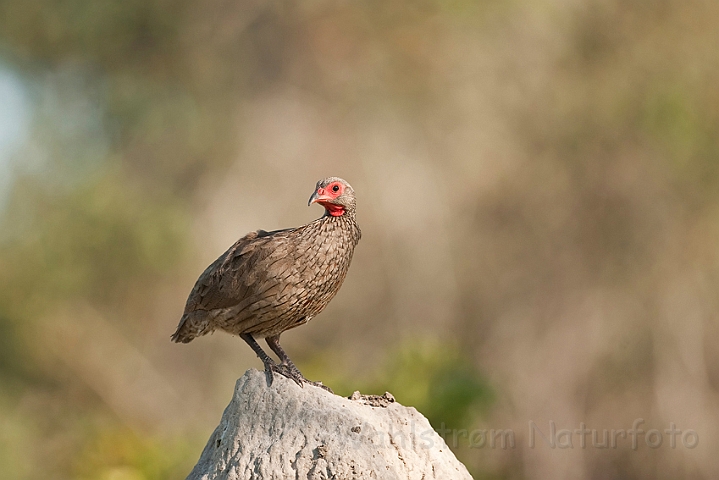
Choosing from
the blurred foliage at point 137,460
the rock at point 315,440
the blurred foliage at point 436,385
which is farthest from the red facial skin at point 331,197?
the blurred foliage at point 137,460

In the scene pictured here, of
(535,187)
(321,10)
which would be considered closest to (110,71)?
(321,10)

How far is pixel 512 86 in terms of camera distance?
1645 cm

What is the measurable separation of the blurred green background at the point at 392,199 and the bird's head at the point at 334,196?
9227 millimetres

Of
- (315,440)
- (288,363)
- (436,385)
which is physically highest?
(436,385)

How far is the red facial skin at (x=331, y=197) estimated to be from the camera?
5.21m

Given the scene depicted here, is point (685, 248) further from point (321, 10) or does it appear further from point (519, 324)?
point (321, 10)

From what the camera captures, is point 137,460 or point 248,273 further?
point 137,460

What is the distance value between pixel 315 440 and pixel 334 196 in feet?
4.33

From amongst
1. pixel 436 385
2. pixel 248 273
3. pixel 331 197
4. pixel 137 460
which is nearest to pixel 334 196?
pixel 331 197

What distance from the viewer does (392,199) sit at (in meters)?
15.8

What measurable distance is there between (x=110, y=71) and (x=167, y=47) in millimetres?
1172

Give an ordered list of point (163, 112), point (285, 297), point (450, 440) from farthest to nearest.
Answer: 1. point (163, 112)
2. point (450, 440)
3. point (285, 297)

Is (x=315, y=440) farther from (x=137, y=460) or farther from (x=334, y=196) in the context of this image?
(x=137, y=460)

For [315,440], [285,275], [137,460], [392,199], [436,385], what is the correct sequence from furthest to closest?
[392,199] → [137,460] → [436,385] → [285,275] → [315,440]
